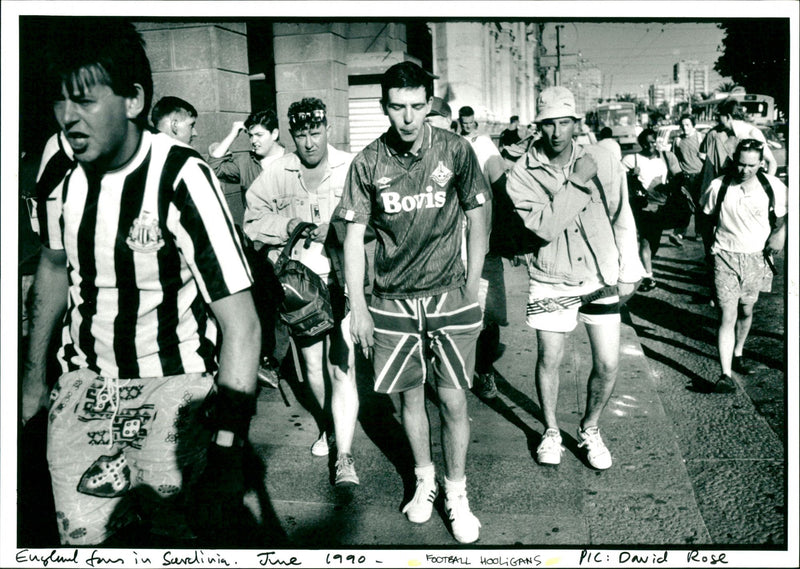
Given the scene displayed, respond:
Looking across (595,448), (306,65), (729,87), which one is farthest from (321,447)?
(729,87)

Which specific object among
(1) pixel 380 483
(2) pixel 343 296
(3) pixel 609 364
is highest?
(2) pixel 343 296

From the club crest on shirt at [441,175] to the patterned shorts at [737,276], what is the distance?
3.13 metres

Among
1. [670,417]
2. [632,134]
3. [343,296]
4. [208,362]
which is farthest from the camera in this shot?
[632,134]

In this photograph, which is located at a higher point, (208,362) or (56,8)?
(56,8)

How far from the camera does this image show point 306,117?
13.8ft

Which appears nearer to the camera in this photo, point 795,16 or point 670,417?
point 795,16

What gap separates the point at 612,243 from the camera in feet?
13.9

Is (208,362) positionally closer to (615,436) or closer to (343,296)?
(343,296)

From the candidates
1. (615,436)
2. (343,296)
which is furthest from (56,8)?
(615,436)

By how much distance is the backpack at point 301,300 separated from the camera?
377 centimetres

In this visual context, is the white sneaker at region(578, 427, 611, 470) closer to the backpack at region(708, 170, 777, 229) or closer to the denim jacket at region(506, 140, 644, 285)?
the denim jacket at region(506, 140, 644, 285)

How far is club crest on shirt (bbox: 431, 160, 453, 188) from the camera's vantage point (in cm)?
358

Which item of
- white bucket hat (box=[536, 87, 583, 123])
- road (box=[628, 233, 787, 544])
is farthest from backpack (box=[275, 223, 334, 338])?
road (box=[628, 233, 787, 544])

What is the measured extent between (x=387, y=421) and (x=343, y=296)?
53.7 inches
